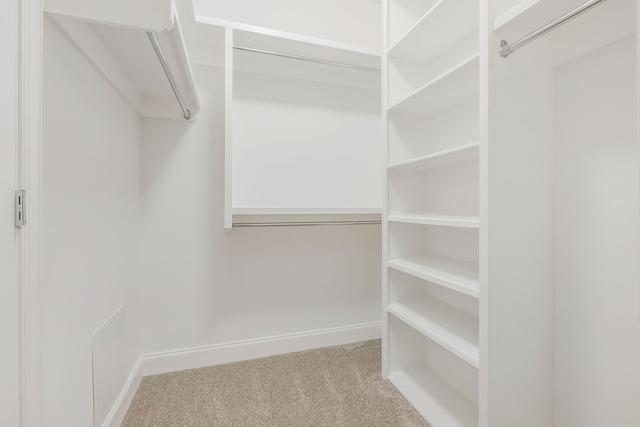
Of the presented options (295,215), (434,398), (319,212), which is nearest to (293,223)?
(295,215)

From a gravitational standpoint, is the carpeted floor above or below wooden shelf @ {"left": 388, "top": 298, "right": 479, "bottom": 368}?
below

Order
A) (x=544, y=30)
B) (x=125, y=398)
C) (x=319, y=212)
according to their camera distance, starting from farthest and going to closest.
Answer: (x=319, y=212)
(x=125, y=398)
(x=544, y=30)

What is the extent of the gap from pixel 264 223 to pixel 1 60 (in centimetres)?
131

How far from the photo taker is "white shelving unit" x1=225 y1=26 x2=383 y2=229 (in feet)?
5.65

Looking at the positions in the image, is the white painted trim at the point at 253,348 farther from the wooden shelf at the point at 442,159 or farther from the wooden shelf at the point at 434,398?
the wooden shelf at the point at 442,159

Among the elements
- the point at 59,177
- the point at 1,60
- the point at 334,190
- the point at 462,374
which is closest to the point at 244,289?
the point at 334,190

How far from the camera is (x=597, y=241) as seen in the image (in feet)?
3.26

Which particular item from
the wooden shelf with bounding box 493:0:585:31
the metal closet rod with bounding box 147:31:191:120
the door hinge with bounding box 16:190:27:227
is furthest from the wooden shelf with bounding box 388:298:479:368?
the metal closet rod with bounding box 147:31:191:120

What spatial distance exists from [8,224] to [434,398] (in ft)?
5.93

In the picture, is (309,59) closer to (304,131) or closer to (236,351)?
(304,131)

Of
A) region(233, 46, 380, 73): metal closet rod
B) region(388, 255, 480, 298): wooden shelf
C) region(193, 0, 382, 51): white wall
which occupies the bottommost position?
region(388, 255, 480, 298): wooden shelf

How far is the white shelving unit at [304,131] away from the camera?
1.72m

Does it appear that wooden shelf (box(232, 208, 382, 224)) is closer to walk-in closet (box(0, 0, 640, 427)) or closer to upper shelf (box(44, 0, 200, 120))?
walk-in closet (box(0, 0, 640, 427))

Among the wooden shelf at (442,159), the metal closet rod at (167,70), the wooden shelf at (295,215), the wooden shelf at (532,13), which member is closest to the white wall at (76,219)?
the metal closet rod at (167,70)
